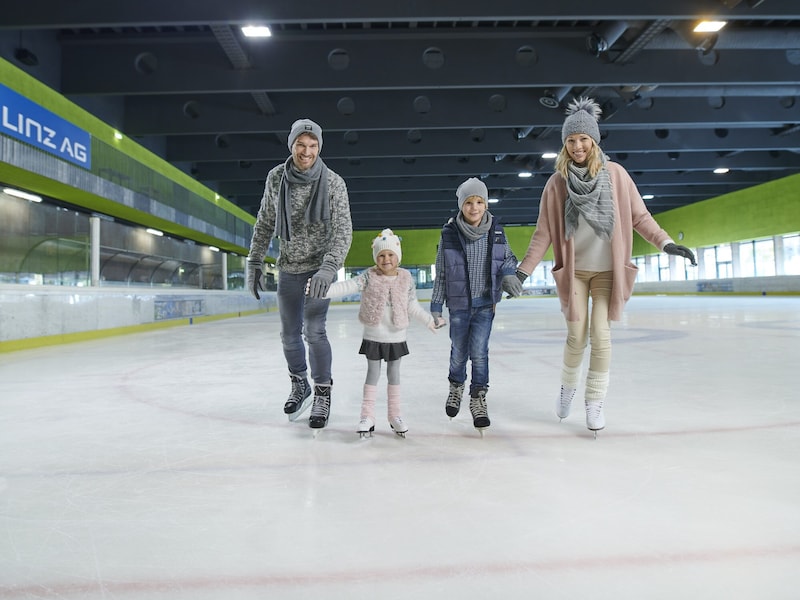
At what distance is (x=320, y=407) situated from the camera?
93.9 inches

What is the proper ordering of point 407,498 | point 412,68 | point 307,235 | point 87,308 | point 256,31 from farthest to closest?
1. point 87,308
2. point 412,68
3. point 256,31
4. point 307,235
5. point 407,498

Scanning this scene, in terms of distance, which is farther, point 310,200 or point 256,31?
point 256,31

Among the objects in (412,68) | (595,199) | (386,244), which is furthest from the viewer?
(412,68)

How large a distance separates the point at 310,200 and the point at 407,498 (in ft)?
4.65

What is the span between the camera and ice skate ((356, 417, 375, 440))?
7.07ft

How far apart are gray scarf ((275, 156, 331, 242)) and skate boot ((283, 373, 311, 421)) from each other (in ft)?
2.42

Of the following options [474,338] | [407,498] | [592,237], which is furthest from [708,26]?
[407,498]

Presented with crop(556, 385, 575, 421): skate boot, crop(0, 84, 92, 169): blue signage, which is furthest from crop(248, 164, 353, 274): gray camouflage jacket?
crop(0, 84, 92, 169): blue signage

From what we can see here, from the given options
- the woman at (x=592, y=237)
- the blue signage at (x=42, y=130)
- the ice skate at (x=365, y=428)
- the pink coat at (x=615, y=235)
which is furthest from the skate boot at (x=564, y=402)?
the blue signage at (x=42, y=130)

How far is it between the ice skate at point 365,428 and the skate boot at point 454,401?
0.44 m

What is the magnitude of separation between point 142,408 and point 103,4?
5407 millimetres

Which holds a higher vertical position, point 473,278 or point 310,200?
point 310,200

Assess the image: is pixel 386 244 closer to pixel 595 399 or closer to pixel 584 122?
pixel 584 122

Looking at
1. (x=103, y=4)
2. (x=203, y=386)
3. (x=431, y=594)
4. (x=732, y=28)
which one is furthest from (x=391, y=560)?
(x=732, y=28)
